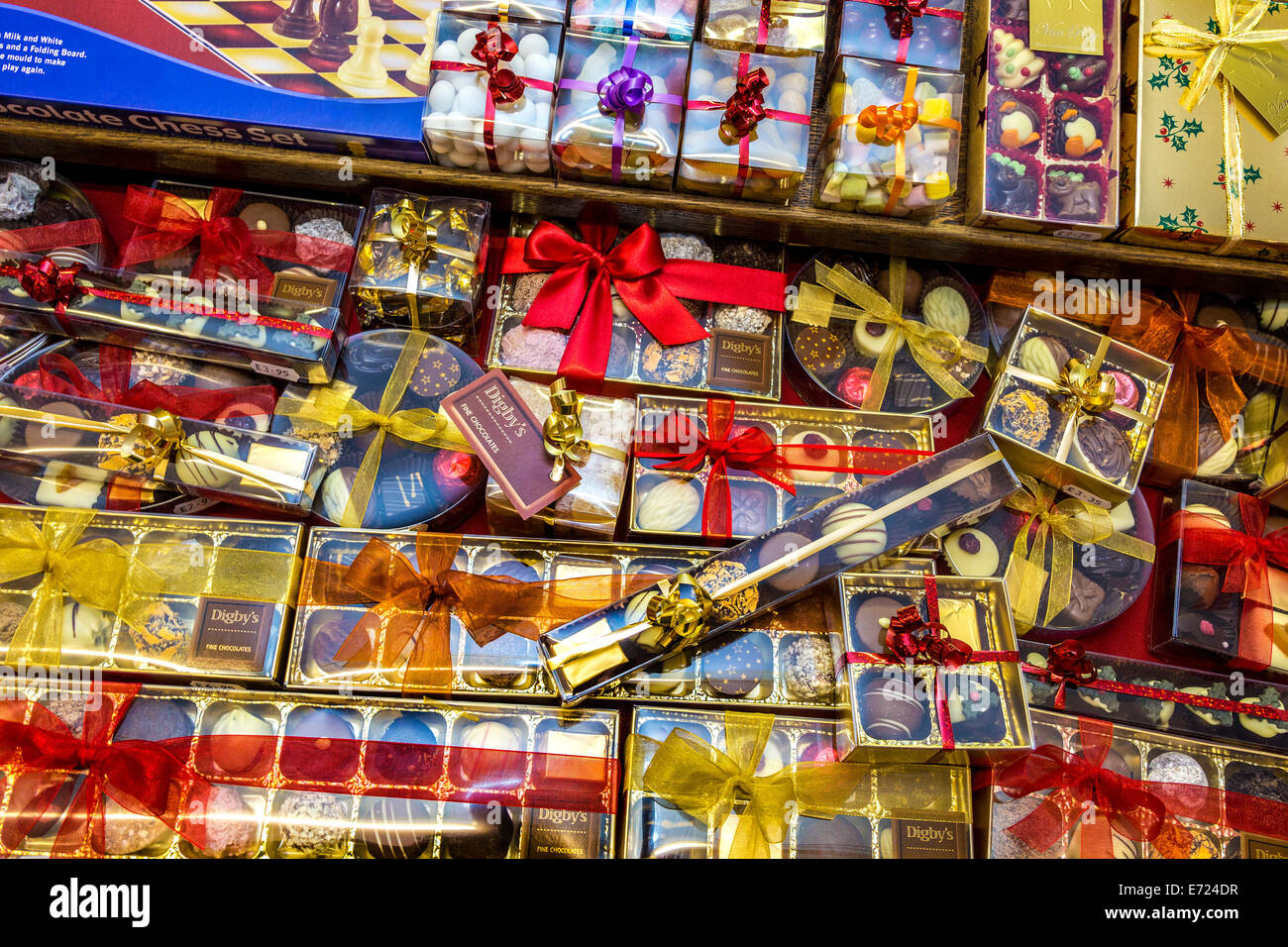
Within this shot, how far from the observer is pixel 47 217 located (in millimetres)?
2312

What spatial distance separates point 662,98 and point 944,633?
1.45 meters

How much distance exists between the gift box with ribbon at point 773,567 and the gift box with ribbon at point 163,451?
0.73m

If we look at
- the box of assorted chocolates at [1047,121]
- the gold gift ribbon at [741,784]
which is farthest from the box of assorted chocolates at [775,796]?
the box of assorted chocolates at [1047,121]

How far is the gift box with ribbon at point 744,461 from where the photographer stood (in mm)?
2062

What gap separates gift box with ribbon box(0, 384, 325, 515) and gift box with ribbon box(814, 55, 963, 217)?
58.4 inches

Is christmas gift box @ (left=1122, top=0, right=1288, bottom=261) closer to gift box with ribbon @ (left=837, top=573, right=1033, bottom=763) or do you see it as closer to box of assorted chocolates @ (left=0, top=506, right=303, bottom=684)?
gift box with ribbon @ (left=837, top=573, right=1033, bottom=763)

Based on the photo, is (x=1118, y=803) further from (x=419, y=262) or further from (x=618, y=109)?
(x=419, y=262)

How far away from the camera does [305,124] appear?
6.93 feet

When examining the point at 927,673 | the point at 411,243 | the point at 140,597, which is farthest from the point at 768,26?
the point at 140,597

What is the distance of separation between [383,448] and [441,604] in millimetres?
450

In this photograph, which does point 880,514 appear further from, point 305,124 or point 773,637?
point 305,124

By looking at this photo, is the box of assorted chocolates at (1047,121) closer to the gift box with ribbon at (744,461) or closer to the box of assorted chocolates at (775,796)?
the gift box with ribbon at (744,461)

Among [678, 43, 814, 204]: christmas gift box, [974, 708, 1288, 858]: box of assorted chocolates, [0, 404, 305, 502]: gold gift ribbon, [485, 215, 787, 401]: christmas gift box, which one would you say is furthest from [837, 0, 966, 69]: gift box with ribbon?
[0, 404, 305, 502]: gold gift ribbon

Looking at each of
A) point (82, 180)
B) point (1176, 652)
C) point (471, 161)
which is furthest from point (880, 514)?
point (82, 180)
